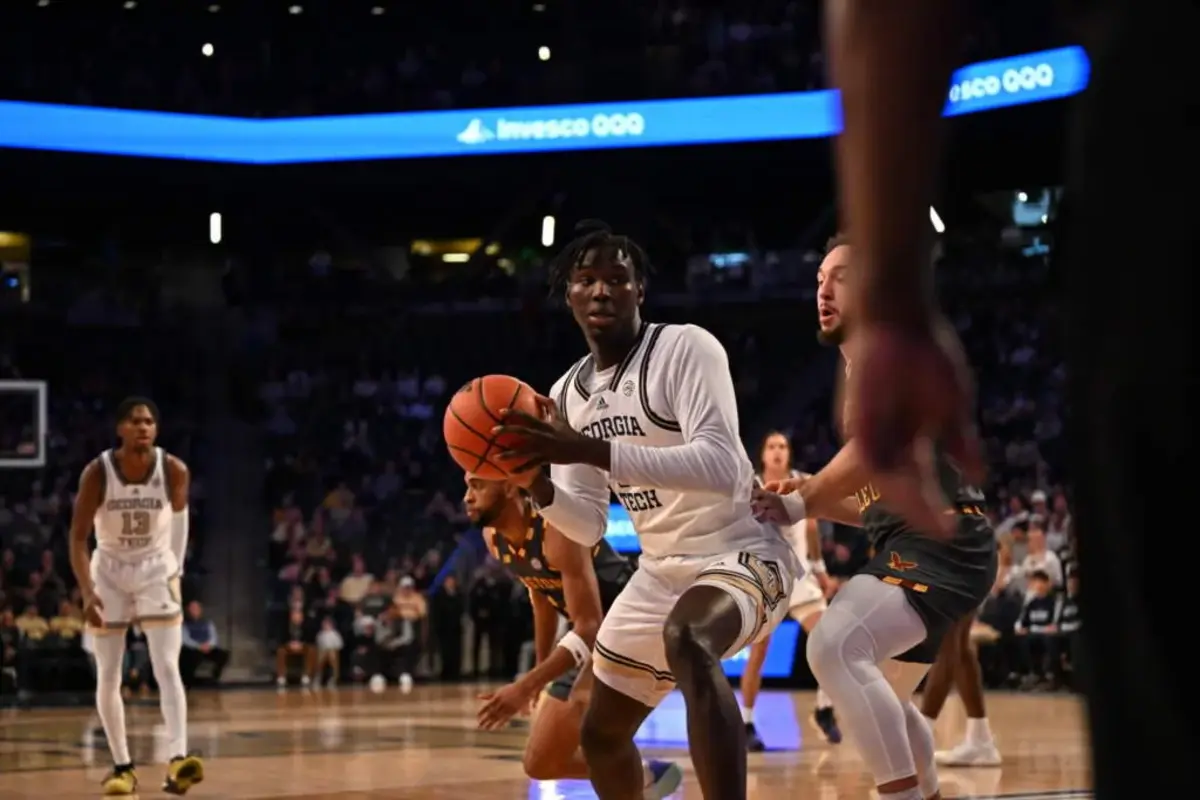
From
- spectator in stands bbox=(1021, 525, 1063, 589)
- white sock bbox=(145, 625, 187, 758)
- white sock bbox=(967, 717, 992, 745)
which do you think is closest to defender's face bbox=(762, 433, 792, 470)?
white sock bbox=(967, 717, 992, 745)

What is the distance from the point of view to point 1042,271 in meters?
22.0

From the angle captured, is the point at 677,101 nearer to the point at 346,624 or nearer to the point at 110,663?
the point at 346,624

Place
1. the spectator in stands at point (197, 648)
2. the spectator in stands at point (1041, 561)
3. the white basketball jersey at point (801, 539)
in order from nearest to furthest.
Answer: the white basketball jersey at point (801, 539) < the spectator in stands at point (1041, 561) < the spectator in stands at point (197, 648)

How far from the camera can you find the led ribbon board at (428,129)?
21297 mm

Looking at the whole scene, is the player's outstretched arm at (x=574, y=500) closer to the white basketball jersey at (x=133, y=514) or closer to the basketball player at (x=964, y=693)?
the basketball player at (x=964, y=693)

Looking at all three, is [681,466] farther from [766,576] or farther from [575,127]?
[575,127]

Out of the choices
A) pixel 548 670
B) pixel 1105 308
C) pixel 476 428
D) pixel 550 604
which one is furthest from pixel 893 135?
pixel 550 604

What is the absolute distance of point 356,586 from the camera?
1855cm

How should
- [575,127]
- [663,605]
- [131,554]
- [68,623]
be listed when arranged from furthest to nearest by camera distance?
[575,127] < [68,623] < [131,554] < [663,605]

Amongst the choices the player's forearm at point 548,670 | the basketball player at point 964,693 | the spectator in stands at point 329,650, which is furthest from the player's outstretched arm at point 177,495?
the spectator in stands at point 329,650

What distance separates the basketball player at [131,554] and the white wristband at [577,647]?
350 centimetres

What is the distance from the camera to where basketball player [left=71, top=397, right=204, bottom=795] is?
838 centimetres

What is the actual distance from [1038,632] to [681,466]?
1136 centimetres

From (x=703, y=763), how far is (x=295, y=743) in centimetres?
695
